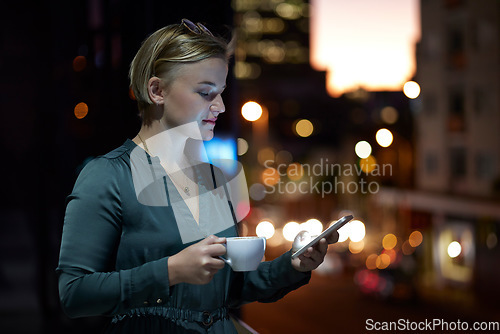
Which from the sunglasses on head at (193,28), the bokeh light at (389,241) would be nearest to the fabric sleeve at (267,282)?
the sunglasses on head at (193,28)

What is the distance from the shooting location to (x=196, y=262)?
150cm

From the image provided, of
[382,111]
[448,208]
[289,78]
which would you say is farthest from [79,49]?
[289,78]

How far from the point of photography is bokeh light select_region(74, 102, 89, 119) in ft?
13.1

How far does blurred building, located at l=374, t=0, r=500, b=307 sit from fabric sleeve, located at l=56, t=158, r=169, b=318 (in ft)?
59.7

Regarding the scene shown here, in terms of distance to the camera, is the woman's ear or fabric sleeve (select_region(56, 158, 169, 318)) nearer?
fabric sleeve (select_region(56, 158, 169, 318))

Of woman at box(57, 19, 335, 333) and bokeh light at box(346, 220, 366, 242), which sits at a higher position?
woman at box(57, 19, 335, 333)

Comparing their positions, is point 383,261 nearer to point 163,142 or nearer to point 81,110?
point 81,110

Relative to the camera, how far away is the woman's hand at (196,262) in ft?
4.95

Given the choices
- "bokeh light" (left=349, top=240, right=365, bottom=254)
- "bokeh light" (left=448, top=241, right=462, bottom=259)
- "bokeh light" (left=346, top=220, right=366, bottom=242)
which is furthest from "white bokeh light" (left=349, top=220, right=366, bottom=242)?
"bokeh light" (left=448, top=241, right=462, bottom=259)

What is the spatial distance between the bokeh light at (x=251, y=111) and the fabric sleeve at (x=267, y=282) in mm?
2036

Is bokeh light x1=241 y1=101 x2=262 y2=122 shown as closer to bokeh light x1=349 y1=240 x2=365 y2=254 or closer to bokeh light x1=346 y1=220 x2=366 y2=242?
bokeh light x1=346 y1=220 x2=366 y2=242

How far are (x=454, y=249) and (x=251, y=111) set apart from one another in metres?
19.8

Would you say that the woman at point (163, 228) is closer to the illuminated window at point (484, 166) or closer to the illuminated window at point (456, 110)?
the illuminated window at point (484, 166)

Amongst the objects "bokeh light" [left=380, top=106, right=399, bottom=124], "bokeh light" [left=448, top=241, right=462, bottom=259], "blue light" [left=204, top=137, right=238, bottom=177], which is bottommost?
"bokeh light" [left=448, top=241, right=462, bottom=259]
